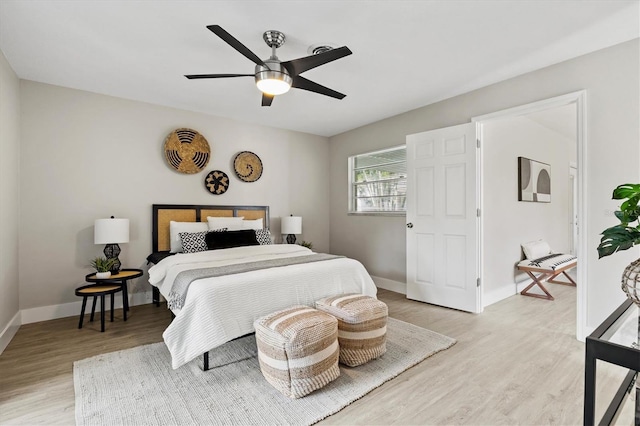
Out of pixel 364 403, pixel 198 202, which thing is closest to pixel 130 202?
pixel 198 202

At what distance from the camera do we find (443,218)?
3.78m

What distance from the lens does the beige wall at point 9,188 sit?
8.79ft

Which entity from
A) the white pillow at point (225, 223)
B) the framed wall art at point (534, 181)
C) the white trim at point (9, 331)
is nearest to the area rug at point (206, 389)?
the white trim at point (9, 331)

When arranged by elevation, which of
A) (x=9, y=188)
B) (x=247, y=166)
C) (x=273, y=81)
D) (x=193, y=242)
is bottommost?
(x=193, y=242)

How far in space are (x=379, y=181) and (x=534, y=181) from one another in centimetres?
240

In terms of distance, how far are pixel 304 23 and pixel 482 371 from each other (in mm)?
2886

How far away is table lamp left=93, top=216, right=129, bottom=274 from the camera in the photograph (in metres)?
3.34

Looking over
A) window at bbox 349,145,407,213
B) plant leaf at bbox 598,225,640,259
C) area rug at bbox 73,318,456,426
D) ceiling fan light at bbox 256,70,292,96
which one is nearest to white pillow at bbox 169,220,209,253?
area rug at bbox 73,318,456,426

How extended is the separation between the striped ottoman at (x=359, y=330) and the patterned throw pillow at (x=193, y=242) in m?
1.97

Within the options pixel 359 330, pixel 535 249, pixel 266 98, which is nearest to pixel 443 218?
pixel 535 249

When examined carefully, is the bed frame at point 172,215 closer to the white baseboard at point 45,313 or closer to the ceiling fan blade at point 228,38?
the white baseboard at point 45,313

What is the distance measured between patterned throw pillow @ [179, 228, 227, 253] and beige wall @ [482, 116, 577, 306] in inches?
133

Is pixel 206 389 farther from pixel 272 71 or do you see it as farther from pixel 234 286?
pixel 272 71

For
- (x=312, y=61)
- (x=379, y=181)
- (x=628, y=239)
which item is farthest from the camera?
(x=379, y=181)
